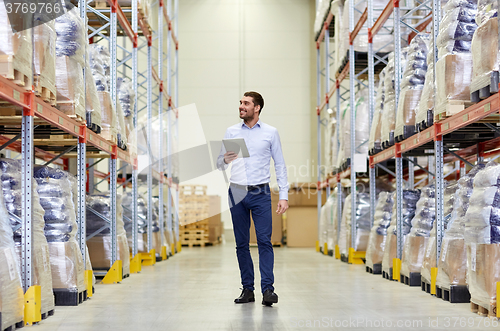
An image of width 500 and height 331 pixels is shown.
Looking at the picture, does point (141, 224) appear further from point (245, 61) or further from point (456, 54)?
point (245, 61)

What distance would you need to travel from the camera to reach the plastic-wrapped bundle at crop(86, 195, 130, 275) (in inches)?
300

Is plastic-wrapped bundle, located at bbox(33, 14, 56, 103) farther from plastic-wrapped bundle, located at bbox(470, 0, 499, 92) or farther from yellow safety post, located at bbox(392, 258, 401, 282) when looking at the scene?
yellow safety post, located at bbox(392, 258, 401, 282)

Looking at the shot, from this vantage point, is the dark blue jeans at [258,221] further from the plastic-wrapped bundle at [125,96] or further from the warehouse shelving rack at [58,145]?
the plastic-wrapped bundle at [125,96]

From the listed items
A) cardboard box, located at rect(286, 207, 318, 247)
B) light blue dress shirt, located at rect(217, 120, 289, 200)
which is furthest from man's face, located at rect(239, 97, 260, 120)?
cardboard box, located at rect(286, 207, 318, 247)

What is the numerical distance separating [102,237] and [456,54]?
4.99 metres

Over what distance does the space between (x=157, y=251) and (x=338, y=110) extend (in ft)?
16.3

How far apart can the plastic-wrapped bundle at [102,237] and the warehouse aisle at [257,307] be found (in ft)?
1.29

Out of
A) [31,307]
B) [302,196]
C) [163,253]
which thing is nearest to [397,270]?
[31,307]

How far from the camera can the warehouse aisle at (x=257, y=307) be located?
14.2 feet

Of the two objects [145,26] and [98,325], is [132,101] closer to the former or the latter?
[145,26]

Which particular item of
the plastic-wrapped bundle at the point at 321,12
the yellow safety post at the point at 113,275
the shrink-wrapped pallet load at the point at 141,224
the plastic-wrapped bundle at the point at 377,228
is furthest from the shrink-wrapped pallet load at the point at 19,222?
the plastic-wrapped bundle at the point at 321,12

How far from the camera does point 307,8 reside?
64.3 ft

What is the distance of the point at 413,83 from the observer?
723 centimetres

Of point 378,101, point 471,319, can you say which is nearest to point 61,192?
point 471,319
